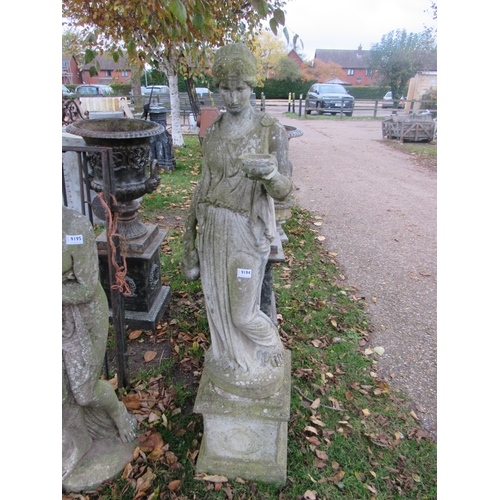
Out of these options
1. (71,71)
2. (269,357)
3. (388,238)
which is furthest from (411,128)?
(71,71)

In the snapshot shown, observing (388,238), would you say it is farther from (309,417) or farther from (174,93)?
(174,93)

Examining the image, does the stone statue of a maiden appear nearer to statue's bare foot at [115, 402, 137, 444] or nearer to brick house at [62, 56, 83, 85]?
statue's bare foot at [115, 402, 137, 444]

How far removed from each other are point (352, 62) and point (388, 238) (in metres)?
52.1

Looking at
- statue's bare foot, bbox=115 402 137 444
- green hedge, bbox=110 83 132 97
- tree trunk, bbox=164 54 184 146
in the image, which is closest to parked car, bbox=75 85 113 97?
green hedge, bbox=110 83 132 97

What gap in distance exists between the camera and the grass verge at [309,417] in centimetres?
270

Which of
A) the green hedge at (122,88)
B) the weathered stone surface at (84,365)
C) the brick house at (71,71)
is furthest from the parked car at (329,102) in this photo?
the brick house at (71,71)

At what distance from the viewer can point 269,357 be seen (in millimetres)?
2584

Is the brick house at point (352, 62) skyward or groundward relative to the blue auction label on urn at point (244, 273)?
skyward

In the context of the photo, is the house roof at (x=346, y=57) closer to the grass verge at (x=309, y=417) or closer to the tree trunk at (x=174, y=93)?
the tree trunk at (x=174, y=93)

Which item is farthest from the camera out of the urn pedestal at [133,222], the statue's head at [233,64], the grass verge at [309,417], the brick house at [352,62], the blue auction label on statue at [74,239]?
the brick house at [352,62]

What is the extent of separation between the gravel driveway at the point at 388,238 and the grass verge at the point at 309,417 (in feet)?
0.80

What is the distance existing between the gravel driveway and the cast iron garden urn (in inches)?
118

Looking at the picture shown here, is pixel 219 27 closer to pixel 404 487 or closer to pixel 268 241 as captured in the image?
pixel 268 241

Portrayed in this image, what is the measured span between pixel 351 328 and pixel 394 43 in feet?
126
